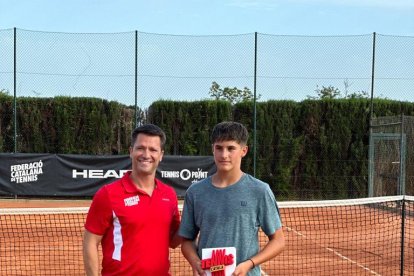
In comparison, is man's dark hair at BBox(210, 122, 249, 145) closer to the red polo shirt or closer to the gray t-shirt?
the gray t-shirt

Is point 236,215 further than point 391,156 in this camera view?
No

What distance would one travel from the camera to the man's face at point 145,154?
2.92 meters

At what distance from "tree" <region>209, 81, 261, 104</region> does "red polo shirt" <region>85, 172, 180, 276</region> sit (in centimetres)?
1380

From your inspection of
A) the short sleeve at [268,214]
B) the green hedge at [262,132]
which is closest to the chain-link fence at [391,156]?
the green hedge at [262,132]

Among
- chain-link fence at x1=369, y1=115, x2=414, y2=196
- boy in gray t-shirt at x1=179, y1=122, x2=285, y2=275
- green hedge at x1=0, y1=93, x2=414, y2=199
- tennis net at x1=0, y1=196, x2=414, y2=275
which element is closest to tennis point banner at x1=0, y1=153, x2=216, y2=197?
green hedge at x1=0, y1=93, x2=414, y2=199

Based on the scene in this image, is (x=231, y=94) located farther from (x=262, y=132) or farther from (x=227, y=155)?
(x=227, y=155)

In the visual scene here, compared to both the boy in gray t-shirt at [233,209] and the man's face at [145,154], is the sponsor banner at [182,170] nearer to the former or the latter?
the man's face at [145,154]

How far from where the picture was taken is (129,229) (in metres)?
2.87

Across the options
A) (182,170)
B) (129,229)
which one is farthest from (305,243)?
(129,229)

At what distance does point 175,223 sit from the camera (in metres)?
3.08

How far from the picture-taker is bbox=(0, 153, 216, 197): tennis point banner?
47.3 feet

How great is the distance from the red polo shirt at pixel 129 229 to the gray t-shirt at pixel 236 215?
22cm

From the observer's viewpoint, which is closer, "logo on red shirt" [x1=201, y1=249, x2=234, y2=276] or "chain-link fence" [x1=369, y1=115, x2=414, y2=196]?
"logo on red shirt" [x1=201, y1=249, x2=234, y2=276]

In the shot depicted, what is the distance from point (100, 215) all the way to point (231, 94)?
14815mm
